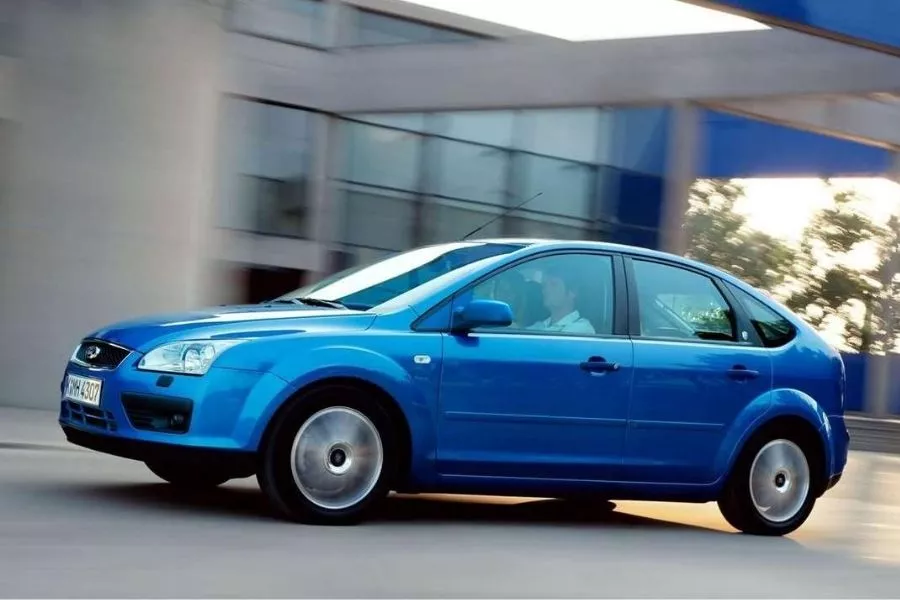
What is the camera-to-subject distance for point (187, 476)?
8461mm

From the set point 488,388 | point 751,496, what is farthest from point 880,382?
point 488,388

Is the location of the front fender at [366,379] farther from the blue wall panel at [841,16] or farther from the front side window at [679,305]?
the blue wall panel at [841,16]

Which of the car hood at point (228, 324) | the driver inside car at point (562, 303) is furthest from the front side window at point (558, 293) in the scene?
the car hood at point (228, 324)

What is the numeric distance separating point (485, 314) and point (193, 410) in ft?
4.91

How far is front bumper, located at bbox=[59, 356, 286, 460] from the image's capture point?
698 centimetres

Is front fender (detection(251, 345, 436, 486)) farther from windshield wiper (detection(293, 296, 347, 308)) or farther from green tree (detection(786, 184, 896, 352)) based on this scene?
green tree (detection(786, 184, 896, 352))

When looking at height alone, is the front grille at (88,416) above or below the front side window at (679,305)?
below

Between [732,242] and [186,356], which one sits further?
[732,242]

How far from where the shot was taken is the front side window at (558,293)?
788cm

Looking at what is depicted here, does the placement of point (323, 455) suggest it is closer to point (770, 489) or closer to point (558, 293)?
point (558, 293)

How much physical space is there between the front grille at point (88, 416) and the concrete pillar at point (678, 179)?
1281 cm

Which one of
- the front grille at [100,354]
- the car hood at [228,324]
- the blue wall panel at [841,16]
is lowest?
the front grille at [100,354]

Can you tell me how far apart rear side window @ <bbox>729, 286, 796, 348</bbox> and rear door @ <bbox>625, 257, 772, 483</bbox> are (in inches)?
4.4

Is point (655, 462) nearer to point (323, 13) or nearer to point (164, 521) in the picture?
point (164, 521)
